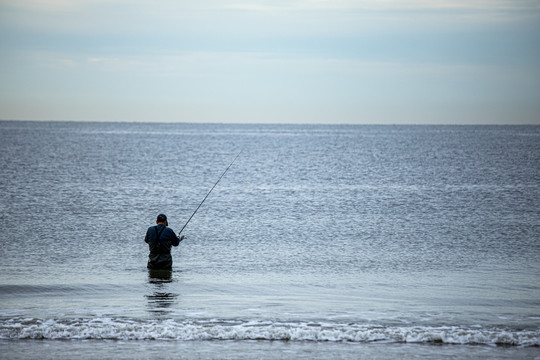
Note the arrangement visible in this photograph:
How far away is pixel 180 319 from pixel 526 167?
40823 mm

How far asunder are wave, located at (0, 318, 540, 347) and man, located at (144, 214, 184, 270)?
295 cm

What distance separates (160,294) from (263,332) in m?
2.86

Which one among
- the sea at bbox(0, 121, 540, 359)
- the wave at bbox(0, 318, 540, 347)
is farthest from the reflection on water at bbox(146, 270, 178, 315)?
the wave at bbox(0, 318, 540, 347)

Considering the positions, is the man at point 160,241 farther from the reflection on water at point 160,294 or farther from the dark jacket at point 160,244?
the reflection on water at point 160,294

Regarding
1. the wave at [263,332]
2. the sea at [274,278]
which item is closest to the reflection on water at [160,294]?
the sea at [274,278]

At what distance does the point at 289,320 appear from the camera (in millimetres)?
8344

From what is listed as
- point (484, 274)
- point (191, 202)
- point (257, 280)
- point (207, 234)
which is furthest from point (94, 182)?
point (484, 274)

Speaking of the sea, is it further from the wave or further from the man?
the man

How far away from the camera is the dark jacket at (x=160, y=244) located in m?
10.9

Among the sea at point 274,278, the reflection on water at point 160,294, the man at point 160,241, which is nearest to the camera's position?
the sea at point 274,278

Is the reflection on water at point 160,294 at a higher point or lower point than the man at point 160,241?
lower

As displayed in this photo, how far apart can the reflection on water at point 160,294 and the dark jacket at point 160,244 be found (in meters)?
0.16

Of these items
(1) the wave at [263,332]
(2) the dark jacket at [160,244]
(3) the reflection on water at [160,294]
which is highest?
(2) the dark jacket at [160,244]

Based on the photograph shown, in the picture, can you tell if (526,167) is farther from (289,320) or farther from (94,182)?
(289,320)
